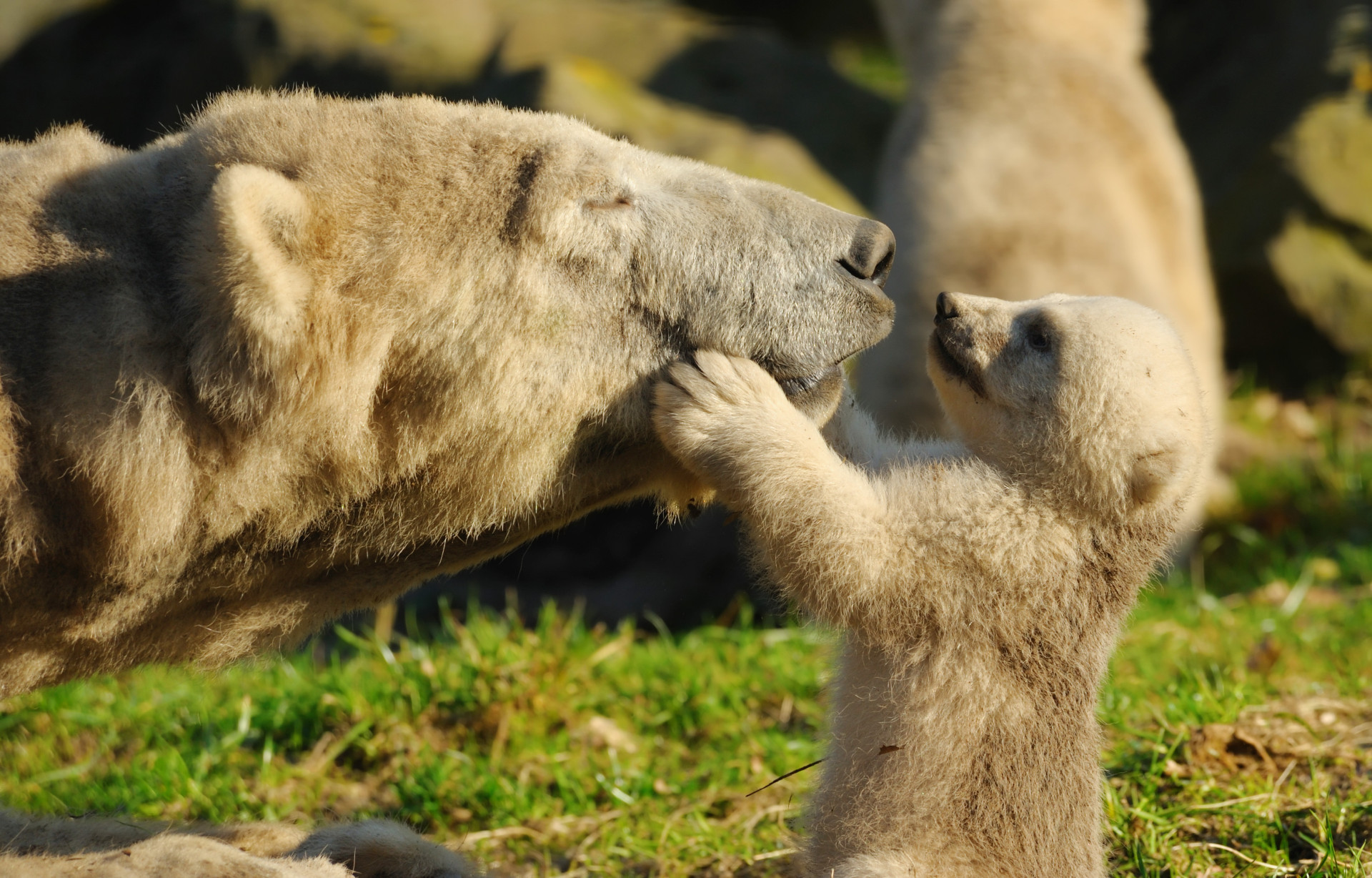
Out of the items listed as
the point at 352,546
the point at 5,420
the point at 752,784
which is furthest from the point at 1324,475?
the point at 5,420

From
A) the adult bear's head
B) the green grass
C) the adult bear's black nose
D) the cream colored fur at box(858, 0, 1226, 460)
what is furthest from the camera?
the cream colored fur at box(858, 0, 1226, 460)

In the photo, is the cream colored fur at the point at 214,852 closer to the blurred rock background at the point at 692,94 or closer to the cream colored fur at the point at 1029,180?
the cream colored fur at the point at 1029,180

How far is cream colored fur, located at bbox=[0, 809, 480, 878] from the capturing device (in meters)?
2.65

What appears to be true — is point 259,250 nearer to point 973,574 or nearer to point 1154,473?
point 973,574

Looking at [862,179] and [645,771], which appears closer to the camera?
[645,771]

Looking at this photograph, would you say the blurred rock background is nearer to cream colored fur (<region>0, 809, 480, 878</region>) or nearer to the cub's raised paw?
cream colored fur (<region>0, 809, 480, 878</region>)

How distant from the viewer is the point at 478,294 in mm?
2840

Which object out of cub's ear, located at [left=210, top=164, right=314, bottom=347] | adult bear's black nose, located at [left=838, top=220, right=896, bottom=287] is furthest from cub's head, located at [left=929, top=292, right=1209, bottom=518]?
cub's ear, located at [left=210, top=164, right=314, bottom=347]

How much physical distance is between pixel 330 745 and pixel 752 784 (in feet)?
4.81

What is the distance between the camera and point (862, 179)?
32.2ft

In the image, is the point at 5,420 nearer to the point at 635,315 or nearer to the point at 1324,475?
the point at 635,315

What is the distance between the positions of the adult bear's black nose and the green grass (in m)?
1.40

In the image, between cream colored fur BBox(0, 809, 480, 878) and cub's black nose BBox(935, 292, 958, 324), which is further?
cub's black nose BBox(935, 292, 958, 324)

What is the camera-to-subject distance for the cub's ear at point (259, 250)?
255cm
